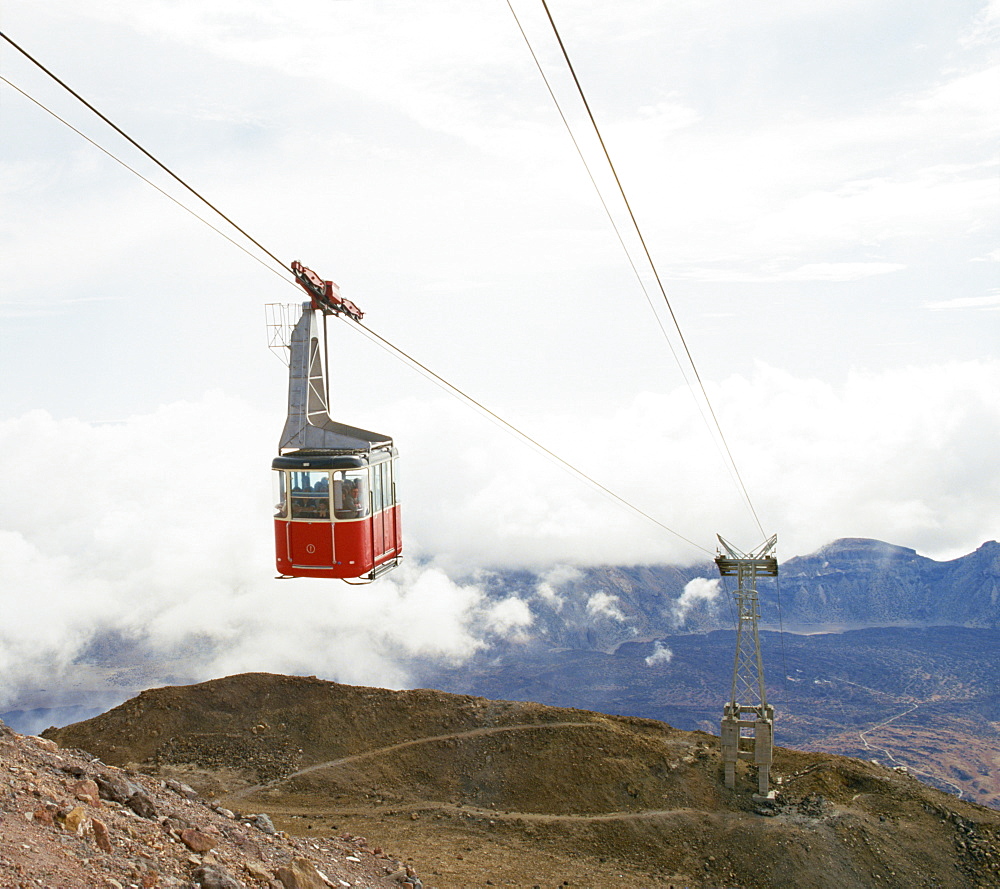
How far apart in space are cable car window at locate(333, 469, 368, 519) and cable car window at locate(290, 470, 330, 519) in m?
0.20

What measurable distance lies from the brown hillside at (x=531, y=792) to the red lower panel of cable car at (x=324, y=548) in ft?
36.2

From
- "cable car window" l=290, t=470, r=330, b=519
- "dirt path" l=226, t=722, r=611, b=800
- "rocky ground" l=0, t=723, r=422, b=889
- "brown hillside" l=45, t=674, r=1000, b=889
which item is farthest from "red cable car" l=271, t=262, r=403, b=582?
"dirt path" l=226, t=722, r=611, b=800

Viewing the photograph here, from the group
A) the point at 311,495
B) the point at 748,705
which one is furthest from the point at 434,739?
the point at 311,495

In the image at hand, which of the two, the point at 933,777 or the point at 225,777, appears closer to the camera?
the point at 225,777

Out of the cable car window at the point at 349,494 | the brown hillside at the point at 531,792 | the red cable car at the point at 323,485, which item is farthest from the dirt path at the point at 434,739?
the cable car window at the point at 349,494

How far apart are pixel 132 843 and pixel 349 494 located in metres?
7.90

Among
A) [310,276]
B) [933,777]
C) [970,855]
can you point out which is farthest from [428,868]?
[933,777]

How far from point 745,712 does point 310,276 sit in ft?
81.8

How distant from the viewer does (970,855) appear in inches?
1061

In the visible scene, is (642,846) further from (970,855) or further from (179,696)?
(179,696)

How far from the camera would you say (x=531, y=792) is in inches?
1174

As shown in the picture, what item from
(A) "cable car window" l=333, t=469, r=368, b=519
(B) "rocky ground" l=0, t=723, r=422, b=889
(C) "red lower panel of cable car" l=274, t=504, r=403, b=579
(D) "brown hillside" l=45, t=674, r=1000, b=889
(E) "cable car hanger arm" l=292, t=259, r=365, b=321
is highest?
(E) "cable car hanger arm" l=292, t=259, r=365, b=321

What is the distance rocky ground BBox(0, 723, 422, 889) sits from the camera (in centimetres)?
1280

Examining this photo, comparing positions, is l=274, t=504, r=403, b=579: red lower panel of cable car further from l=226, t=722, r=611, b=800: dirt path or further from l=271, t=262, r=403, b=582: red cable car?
l=226, t=722, r=611, b=800: dirt path
